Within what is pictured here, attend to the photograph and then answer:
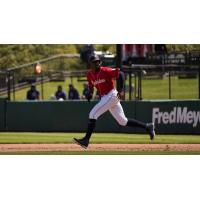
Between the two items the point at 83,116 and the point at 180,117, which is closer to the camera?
the point at 180,117

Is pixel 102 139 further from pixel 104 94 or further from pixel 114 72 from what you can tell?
pixel 114 72

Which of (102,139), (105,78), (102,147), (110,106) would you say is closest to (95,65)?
(105,78)

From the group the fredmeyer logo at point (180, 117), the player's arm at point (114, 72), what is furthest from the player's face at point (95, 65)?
the fredmeyer logo at point (180, 117)

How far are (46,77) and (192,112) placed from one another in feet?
49.4

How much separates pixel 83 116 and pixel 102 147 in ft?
20.8

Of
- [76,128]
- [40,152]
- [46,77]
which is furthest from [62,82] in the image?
[40,152]

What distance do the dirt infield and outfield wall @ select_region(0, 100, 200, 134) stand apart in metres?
4.45

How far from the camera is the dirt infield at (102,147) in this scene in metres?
16.7

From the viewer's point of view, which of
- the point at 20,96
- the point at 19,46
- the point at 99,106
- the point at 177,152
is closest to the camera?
the point at 99,106

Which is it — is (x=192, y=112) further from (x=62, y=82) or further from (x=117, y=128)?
(x=62, y=82)

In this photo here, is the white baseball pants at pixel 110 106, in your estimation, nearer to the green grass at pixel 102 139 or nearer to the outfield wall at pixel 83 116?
the green grass at pixel 102 139

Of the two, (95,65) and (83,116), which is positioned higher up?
(95,65)

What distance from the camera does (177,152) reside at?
15992mm

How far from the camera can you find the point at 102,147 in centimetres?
1734
